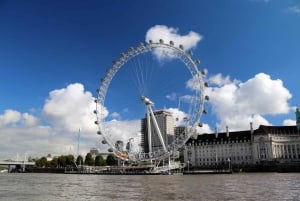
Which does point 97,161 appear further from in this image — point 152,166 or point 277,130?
point 277,130

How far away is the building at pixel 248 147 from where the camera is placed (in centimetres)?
11919

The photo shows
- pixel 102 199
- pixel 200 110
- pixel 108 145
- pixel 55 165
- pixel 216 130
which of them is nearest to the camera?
pixel 102 199

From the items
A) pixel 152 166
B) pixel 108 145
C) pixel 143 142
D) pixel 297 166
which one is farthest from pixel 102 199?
pixel 143 142

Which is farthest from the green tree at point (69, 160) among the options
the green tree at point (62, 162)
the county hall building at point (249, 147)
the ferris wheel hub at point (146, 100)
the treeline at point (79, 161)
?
the ferris wheel hub at point (146, 100)

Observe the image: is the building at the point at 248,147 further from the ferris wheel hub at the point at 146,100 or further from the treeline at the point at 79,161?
the ferris wheel hub at the point at 146,100

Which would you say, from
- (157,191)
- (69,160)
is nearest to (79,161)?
(69,160)

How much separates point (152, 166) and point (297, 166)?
39.6 metres

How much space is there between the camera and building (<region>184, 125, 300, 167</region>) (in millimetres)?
119188

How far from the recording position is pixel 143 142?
181750 millimetres

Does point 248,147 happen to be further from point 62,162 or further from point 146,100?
point 62,162

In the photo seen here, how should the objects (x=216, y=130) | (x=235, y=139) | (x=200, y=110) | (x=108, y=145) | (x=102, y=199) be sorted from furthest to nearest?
(x=216, y=130) → (x=235, y=139) → (x=108, y=145) → (x=200, y=110) → (x=102, y=199)

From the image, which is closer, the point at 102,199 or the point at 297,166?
the point at 102,199

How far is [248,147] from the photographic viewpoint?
4931 inches

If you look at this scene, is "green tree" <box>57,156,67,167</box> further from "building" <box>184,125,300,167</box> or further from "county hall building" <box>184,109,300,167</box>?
"county hall building" <box>184,109,300,167</box>
